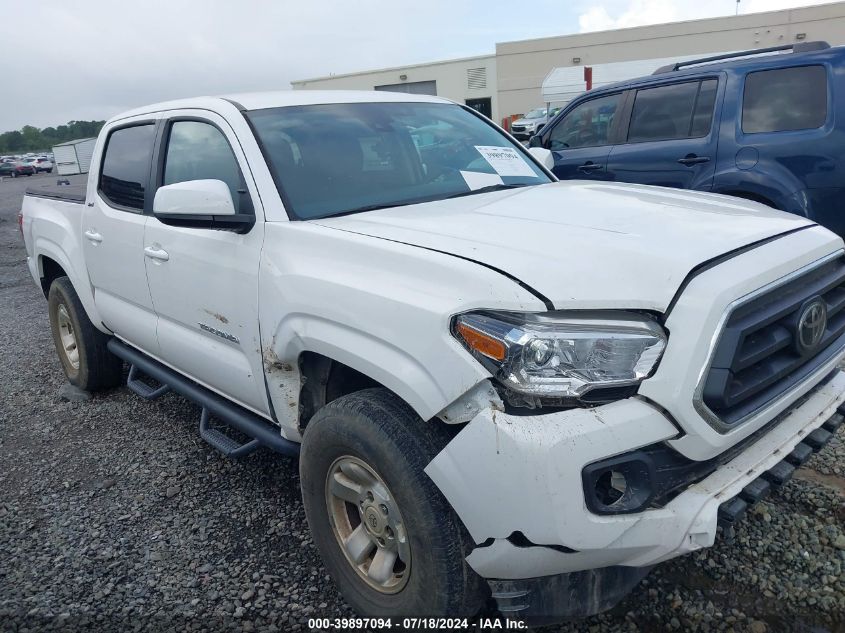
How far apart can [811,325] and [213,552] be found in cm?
247

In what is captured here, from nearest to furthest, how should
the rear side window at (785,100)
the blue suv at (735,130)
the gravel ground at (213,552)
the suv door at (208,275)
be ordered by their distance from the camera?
the gravel ground at (213,552)
the suv door at (208,275)
the blue suv at (735,130)
the rear side window at (785,100)

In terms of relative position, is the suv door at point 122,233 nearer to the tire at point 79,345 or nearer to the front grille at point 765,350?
the tire at point 79,345

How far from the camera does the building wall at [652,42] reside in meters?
31.9

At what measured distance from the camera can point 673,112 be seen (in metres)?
5.93

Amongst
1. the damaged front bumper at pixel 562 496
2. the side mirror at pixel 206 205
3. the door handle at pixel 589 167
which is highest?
the side mirror at pixel 206 205

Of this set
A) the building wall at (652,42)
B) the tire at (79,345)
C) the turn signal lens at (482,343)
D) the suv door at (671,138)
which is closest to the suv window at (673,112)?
the suv door at (671,138)

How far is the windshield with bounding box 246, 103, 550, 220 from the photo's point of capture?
273 cm

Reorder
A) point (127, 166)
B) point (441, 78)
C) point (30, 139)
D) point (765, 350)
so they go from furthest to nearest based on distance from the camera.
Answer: point (30, 139)
point (441, 78)
point (127, 166)
point (765, 350)

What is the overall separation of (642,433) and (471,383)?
1.49ft

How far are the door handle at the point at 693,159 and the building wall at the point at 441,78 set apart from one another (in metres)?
35.7

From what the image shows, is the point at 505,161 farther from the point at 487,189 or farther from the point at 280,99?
the point at 280,99

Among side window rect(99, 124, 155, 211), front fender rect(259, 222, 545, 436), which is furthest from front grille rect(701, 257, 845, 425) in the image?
side window rect(99, 124, 155, 211)

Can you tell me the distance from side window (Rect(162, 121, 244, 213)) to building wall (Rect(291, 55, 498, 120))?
126 ft

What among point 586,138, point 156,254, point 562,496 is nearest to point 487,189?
point 156,254
